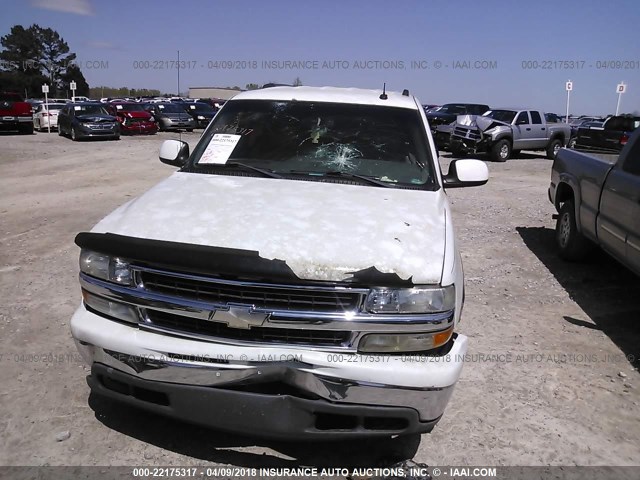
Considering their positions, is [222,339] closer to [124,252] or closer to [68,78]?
[124,252]

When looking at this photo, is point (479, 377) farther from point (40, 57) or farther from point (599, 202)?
point (40, 57)

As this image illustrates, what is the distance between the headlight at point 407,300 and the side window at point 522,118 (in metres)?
18.1

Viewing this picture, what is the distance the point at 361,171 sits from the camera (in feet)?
11.8

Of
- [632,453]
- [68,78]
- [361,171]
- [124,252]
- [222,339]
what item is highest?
[68,78]

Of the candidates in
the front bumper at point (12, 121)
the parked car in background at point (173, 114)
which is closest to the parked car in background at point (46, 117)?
the front bumper at point (12, 121)

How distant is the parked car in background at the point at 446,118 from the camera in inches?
778

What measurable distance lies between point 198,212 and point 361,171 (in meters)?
1.26

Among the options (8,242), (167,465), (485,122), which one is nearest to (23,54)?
(485,122)

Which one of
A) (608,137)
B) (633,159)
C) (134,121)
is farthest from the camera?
(134,121)

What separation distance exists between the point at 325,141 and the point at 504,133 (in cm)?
1597

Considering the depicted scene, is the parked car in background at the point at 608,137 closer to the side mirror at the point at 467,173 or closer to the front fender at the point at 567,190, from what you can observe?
the front fender at the point at 567,190

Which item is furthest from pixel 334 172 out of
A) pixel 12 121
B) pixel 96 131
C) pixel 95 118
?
pixel 12 121

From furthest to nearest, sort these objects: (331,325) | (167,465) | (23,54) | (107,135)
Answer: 1. (23,54)
2. (107,135)
3. (167,465)
4. (331,325)

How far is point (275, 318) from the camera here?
234 centimetres
